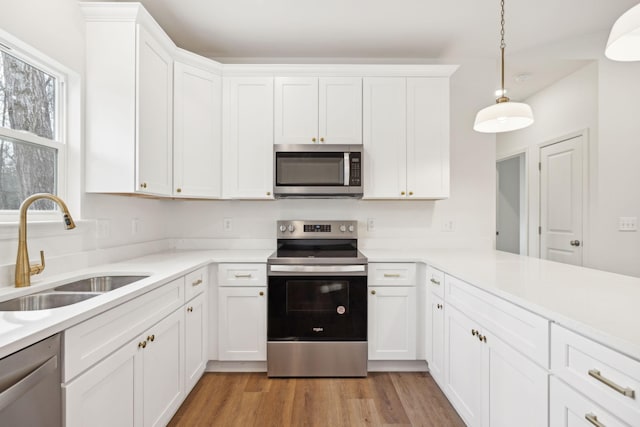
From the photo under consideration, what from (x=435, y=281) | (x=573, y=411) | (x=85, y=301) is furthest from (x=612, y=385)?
(x=85, y=301)

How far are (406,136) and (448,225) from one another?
96cm

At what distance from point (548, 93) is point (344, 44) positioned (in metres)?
2.53

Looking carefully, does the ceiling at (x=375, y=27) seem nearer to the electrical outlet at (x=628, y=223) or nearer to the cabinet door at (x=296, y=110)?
the cabinet door at (x=296, y=110)

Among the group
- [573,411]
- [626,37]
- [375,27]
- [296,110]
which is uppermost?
[375,27]

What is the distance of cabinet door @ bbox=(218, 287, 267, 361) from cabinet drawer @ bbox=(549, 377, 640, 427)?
1694 mm

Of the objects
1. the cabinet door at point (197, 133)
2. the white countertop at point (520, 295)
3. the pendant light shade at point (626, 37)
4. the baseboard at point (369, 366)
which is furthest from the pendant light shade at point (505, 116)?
the cabinet door at point (197, 133)

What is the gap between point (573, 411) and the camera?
0.92 metres

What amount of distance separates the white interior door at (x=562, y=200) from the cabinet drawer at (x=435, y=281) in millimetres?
1983

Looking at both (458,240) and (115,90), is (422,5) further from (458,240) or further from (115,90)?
(115,90)

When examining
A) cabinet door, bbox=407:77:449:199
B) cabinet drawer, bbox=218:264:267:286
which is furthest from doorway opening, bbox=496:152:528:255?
cabinet drawer, bbox=218:264:267:286

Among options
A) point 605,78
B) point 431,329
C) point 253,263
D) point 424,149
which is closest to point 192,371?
point 253,263

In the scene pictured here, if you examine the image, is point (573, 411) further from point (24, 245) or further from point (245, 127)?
point (245, 127)

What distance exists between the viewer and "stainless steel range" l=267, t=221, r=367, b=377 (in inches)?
84.4

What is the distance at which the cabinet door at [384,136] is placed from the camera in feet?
8.07
